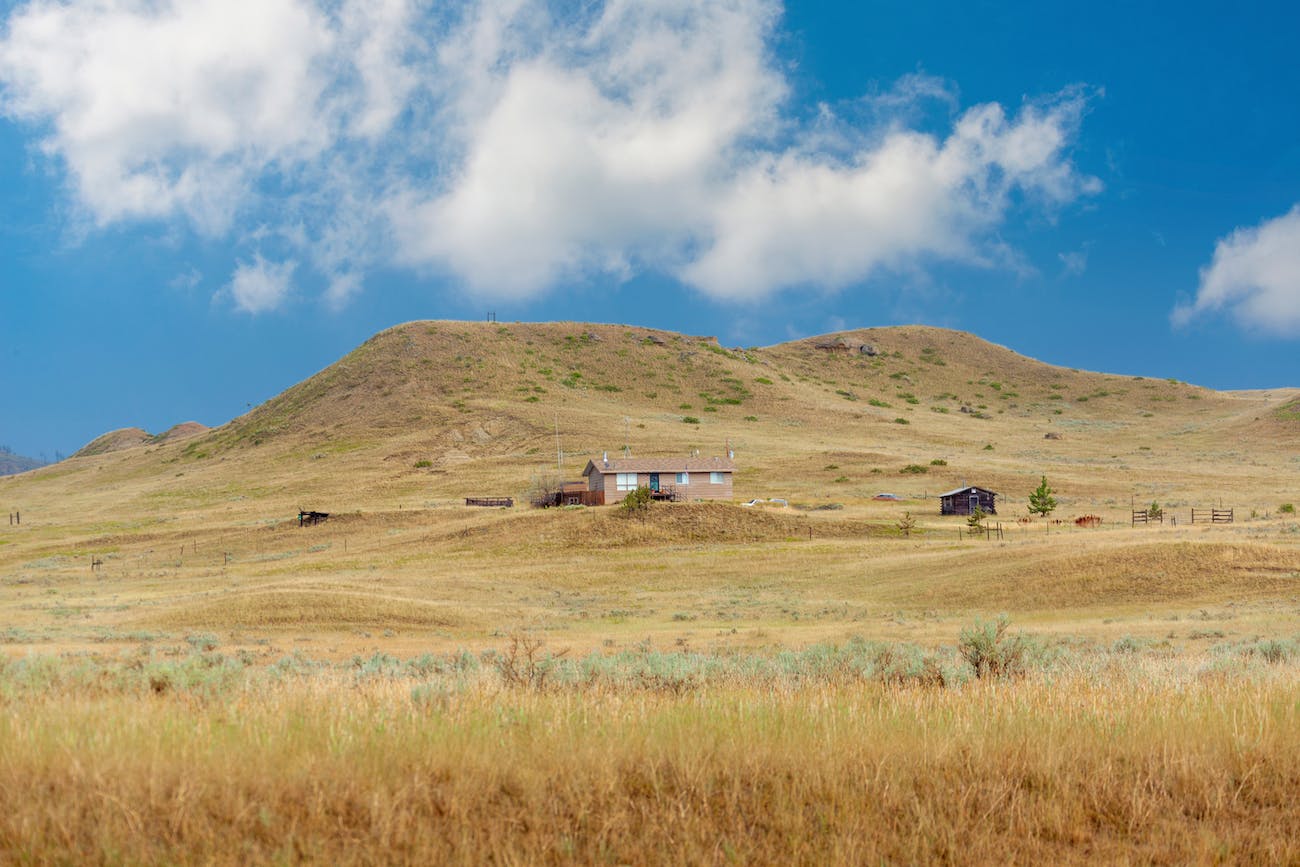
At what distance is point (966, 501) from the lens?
69.6 meters

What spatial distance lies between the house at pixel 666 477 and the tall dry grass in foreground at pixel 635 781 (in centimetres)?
6364

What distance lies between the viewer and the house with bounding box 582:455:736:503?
71812 millimetres

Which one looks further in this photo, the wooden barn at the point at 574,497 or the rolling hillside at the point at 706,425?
the rolling hillside at the point at 706,425

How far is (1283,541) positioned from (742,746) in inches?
1639

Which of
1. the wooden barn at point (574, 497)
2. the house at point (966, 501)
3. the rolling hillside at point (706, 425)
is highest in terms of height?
the rolling hillside at point (706, 425)

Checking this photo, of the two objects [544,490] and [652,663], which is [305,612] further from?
[544,490]

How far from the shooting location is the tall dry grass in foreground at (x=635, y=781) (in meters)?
4.80

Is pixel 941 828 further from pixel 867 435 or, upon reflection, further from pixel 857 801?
pixel 867 435

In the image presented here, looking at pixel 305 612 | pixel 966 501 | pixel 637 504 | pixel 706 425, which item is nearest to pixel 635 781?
pixel 305 612

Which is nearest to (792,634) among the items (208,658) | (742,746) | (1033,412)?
(208,658)

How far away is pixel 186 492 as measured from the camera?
318 ft

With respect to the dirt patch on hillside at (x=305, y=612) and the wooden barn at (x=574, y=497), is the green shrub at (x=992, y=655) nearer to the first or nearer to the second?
the dirt patch on hillside at (x=305, y=612)

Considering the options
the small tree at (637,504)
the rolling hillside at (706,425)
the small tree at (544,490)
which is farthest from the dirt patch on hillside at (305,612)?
the rolling hillside at (706,425)

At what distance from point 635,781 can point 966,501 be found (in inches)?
2697
